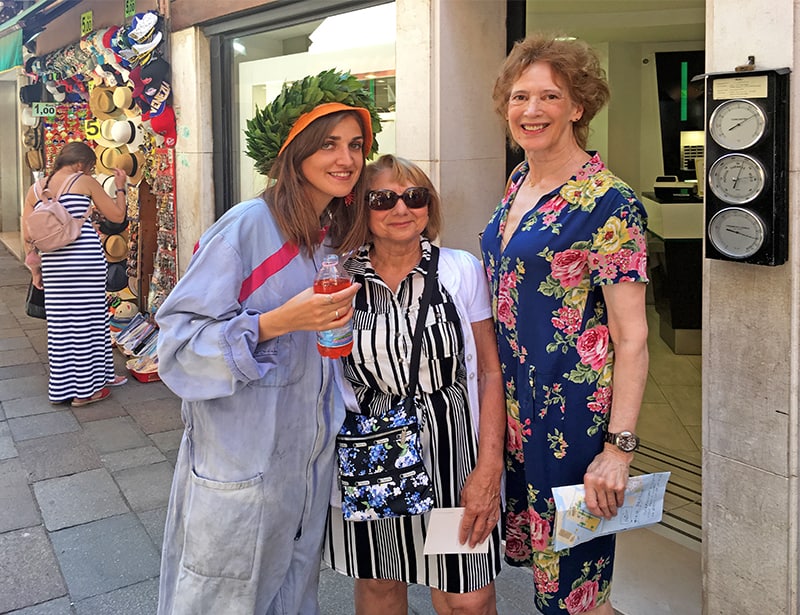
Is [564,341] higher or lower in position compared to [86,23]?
lower

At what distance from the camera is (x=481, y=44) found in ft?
14.1

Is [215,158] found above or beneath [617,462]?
above

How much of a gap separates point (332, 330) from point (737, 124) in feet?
4.93

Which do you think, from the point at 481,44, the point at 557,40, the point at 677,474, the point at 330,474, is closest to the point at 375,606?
the point at 330,474

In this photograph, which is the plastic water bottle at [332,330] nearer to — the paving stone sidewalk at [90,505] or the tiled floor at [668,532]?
the paving stone sidewalk at [90,505]

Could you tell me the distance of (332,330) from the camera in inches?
79.2

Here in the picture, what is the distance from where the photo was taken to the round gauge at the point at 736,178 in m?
2.49

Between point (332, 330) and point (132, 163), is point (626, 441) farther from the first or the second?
point (132, 163)

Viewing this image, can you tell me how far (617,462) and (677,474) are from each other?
8.63 feet

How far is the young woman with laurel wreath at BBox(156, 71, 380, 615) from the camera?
1.99 m

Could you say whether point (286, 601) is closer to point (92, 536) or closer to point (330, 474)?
point (330, 474)

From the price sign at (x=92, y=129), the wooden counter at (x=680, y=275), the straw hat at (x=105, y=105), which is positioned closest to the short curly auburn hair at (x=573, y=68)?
the wooden counter at (x=680, y=275)

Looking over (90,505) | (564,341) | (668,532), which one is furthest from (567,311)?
(90,505)

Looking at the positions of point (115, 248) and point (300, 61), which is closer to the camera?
point (300, 61)
